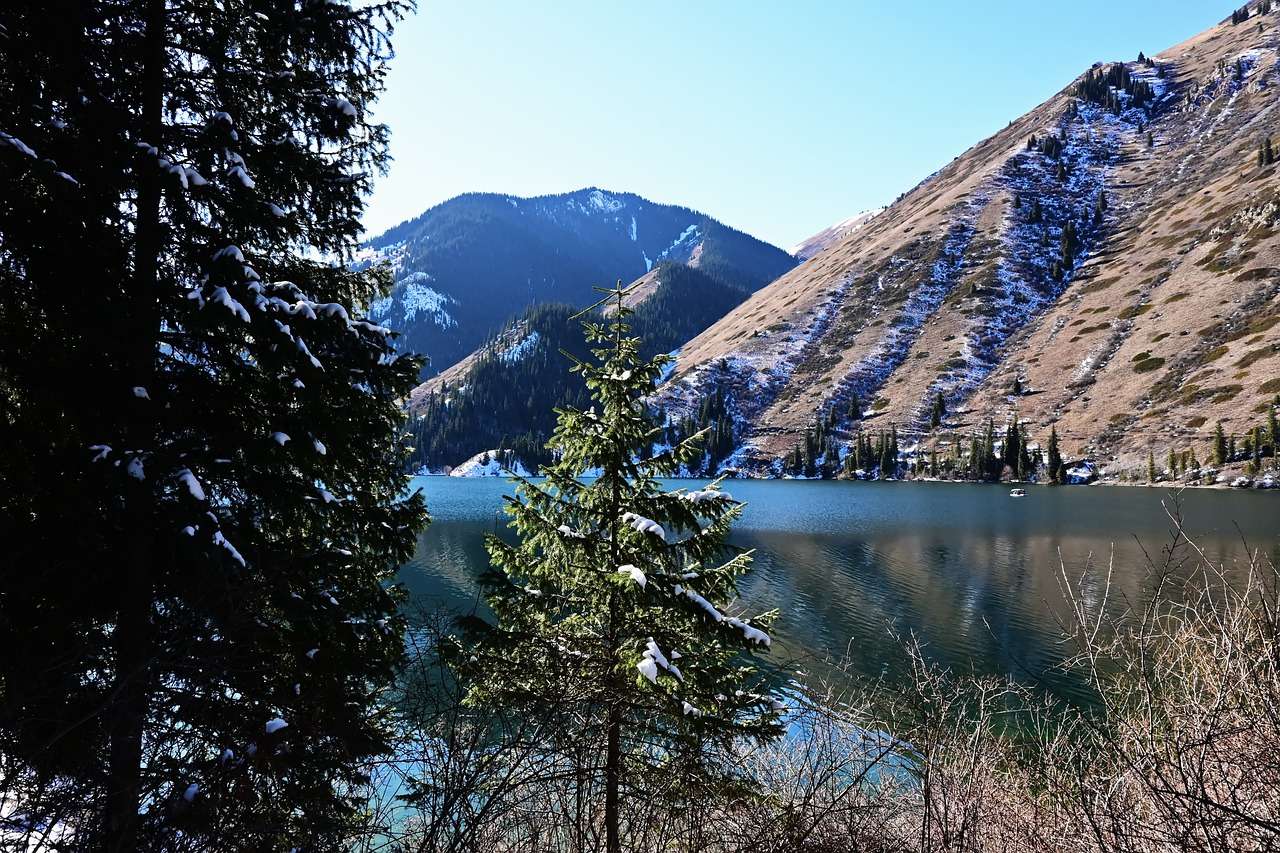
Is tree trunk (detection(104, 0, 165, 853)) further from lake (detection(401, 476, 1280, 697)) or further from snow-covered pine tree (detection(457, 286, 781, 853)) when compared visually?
lake (detection(401, 476, 1280, 697))

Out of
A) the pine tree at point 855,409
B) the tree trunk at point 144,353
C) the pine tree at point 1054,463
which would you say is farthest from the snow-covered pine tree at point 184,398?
the pine tree at point 855,409

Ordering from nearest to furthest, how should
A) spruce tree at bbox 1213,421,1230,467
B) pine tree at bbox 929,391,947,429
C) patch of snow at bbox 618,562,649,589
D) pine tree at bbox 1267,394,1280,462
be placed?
patch of snow at bbox 618,562,649,589 → pine tree at bbox 1267,394,1280,462 → spruce tree at bbox 1213,421,1230,467 → pine tree at bbox 929,391,947,429

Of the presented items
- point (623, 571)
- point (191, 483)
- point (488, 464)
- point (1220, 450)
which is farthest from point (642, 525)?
point (488, 464)

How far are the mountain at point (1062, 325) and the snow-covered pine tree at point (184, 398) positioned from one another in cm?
11602

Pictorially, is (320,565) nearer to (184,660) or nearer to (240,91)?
(184,660)

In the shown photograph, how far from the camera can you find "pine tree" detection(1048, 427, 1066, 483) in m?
99.2

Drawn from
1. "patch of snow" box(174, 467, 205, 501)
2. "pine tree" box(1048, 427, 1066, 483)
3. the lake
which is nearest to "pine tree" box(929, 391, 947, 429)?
"pine tree" box(1048, 427, 1066, 483)

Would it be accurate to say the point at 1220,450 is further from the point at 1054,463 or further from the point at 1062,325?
the point at 1062,325

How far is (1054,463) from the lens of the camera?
3962 inches

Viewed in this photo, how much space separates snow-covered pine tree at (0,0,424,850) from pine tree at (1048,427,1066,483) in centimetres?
11640

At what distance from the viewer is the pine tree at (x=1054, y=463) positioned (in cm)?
9925

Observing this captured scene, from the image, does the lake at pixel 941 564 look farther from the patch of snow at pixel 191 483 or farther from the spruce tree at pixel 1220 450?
the spruce tree at pixel 1220 450

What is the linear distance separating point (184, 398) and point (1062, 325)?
17689 cm

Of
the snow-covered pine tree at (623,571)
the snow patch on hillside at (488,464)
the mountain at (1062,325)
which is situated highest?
the mountain at (1062,325)
